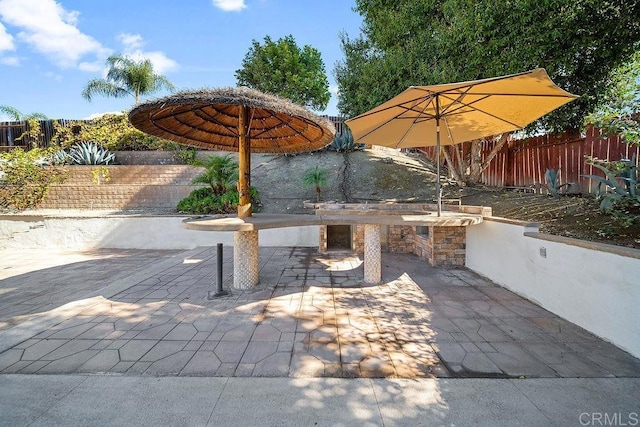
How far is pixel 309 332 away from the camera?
121 inches

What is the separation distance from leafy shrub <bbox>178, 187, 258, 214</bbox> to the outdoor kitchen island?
308cm

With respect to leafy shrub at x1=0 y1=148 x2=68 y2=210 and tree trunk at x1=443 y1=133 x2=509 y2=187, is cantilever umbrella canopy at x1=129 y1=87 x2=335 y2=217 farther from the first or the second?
leafy shrub at x1=0 y1=148 x2=68 y2=210

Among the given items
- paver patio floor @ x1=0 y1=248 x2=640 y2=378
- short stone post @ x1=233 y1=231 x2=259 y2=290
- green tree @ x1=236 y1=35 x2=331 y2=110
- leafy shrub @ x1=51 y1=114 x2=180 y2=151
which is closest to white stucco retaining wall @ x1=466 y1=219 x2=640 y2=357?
paver patio floor @ x1=0 y1=248 x2=640 y2=378

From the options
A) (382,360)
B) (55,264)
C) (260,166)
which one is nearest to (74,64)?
(260,166)

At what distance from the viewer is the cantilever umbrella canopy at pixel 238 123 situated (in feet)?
11.3

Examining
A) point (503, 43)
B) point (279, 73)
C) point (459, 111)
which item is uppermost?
point (279, 73)

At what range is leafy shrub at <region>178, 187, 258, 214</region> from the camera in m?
8.43

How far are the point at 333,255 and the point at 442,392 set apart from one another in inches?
184

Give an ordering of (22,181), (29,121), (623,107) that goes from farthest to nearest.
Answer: (29,121) → (22,181) → (623,107)

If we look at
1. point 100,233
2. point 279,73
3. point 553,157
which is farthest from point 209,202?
point 279,73

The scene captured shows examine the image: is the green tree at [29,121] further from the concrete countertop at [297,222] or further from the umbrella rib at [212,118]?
the concrete countertop at [297,222]

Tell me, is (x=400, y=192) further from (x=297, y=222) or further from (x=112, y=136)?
(x=112, y=136)

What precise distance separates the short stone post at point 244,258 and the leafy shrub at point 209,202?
4237 millimetres

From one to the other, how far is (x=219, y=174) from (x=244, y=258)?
509 cm
